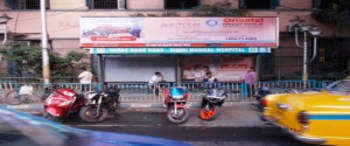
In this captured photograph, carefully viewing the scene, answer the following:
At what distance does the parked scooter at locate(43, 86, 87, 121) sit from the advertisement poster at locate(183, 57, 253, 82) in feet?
23.0

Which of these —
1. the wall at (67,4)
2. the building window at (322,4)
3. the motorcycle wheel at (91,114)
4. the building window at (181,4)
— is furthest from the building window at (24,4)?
the building window at (322,4)

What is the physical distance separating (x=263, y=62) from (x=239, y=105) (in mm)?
5692

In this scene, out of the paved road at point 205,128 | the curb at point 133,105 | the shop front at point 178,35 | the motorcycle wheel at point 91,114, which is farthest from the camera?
the shop front at point 178,35

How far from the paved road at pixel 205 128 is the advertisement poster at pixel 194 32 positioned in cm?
357

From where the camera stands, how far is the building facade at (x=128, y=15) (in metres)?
13.7

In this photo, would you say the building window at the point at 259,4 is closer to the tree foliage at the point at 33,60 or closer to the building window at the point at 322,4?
the building window at the point at 322,4

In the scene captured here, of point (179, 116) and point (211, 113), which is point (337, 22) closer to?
point (211, 113)

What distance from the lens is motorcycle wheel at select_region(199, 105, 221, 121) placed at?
690 centimetres

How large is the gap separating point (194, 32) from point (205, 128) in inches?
217

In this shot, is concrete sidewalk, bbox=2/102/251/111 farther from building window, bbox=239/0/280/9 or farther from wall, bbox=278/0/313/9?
wall, bbox=278/0/313/9

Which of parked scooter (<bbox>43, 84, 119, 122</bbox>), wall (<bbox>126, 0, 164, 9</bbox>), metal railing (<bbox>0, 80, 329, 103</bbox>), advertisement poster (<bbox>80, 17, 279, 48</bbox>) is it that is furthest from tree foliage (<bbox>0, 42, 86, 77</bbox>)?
parked scooter (<bbox>43, 84, 119, 122</bbox>)

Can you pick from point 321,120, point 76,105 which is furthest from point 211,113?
point 76,105

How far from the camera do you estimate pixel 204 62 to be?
13.0 metres

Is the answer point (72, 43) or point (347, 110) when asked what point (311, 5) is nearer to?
point (347, 110)
